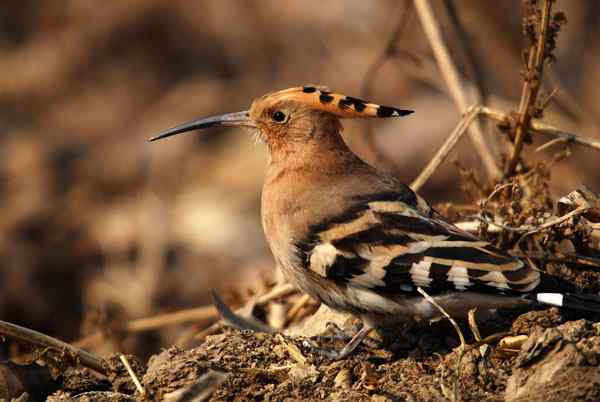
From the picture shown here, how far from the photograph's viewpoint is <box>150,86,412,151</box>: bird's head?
164 inches

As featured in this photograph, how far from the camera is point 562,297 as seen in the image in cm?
332

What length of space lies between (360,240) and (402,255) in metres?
0.18

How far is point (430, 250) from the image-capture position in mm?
3500

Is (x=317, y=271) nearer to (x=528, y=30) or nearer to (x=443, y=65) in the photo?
(x=528, y=30)

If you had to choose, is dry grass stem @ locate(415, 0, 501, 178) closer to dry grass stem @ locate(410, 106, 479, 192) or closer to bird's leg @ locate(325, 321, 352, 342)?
dry grass stem @ locate(410, 106, 479, 192)

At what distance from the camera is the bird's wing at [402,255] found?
133 inches

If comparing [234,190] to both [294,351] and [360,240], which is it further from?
[294,351]


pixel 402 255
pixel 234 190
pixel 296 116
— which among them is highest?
pixel 296 116

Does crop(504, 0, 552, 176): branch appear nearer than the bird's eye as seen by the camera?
Yes

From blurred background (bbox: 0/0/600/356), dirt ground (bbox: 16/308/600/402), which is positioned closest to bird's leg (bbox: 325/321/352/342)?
dirt ground (bbox: 16/308/600/402)

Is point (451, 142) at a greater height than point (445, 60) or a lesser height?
lesser

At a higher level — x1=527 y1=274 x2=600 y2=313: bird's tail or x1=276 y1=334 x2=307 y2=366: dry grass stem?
x1=527 y1=274 x2=600 y2=313: bird's tail

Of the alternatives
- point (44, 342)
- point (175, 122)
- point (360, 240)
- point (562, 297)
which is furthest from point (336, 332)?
point (175, 122)

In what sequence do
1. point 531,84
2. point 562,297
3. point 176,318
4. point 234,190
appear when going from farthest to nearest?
point 234,190, point 176,318, point 531,84, point 562,297
